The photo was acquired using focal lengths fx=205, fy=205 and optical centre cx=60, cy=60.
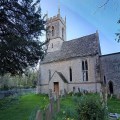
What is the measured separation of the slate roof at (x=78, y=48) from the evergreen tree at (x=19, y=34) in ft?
50.6

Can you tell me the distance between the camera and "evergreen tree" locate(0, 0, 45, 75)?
53.3ft

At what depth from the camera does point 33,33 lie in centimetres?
1830

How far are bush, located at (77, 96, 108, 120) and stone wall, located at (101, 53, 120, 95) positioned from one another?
74.3 feet

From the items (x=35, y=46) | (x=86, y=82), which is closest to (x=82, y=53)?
(x=86, y=82)

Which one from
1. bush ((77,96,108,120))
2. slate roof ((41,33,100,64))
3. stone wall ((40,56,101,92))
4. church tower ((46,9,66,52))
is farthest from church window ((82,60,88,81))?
Result: bush ((77,96,108,120))

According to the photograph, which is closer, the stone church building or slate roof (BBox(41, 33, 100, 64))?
the stone church building

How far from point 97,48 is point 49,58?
10.7m

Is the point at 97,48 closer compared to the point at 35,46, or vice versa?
the point at 35,46

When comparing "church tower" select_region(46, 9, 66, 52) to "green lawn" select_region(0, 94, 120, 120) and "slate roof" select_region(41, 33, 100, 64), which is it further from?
"green lawn" select_region(0, 94, 120, 120)

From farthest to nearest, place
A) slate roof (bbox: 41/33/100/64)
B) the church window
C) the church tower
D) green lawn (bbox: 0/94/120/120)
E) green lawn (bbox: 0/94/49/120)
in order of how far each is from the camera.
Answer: the church tower
slate roof (bbox: 41/33/100/64)
the church window
green lawn (bbox: 0/94/49/120)
green lawn (bbox: 0/94/120/120)

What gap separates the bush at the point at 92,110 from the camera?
739 centimetres

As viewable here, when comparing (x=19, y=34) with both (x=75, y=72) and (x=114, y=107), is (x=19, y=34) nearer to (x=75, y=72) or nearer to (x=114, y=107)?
(x=114, y=107)

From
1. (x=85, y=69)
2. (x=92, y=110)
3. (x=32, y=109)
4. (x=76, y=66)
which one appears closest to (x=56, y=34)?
(x=76, y=66)

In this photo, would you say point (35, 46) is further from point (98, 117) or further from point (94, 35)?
point (94, 35)
